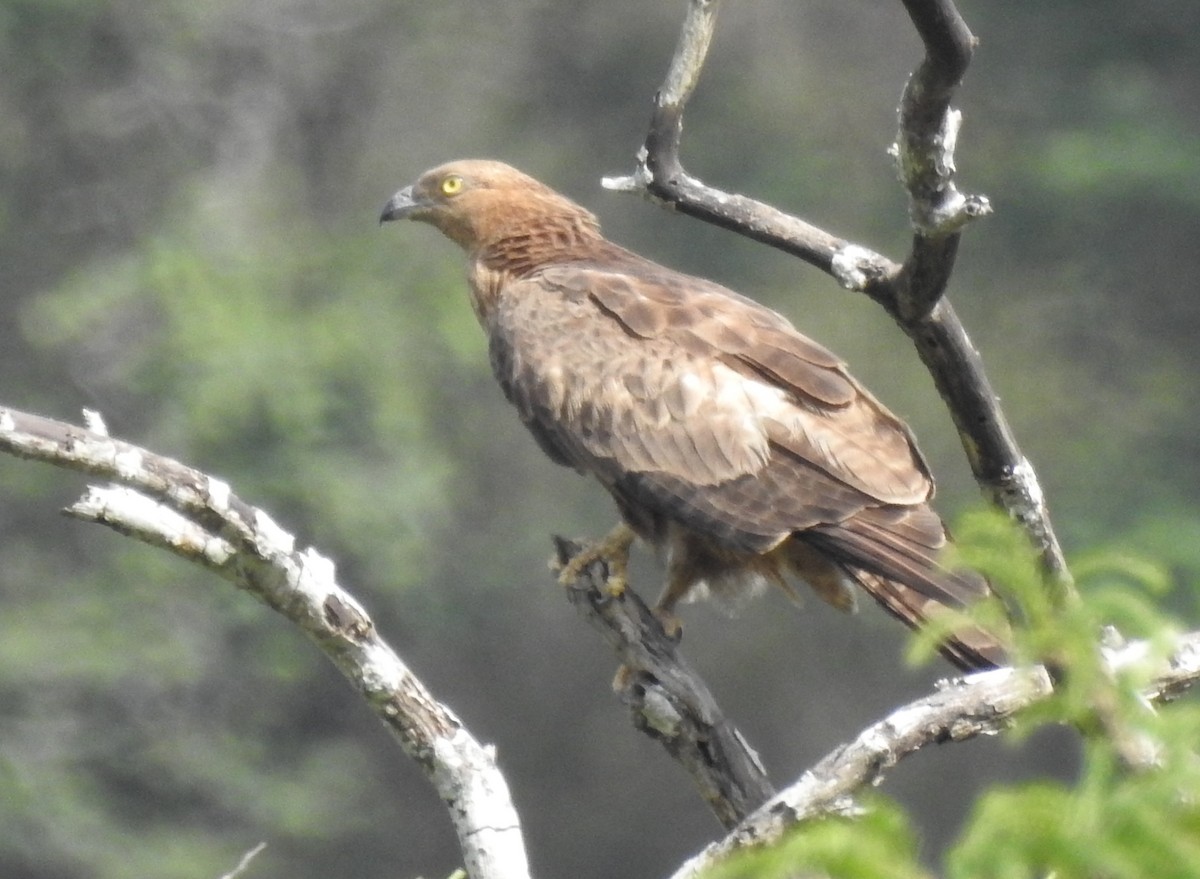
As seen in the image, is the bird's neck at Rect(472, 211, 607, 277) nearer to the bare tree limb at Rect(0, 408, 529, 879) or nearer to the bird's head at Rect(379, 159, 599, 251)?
the bird's head at Rect(379, 159, 599, 251)

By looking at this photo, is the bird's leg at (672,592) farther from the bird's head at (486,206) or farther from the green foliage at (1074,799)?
the green foliage at (1074,799)

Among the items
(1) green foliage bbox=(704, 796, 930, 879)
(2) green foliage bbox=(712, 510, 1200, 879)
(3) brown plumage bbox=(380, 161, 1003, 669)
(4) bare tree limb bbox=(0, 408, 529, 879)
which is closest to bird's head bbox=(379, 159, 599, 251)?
(3) brown plumage bbox=(380, 161, 1003, 669)

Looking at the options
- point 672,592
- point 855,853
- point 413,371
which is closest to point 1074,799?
point 855,853

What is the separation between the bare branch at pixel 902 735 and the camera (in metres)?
3.04

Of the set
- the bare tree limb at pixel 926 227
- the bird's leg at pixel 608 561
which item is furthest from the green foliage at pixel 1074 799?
the bird's leg at pixel 608 561

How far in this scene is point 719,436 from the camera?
16.0 feet

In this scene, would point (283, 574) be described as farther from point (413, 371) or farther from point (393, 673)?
point (413, 371)

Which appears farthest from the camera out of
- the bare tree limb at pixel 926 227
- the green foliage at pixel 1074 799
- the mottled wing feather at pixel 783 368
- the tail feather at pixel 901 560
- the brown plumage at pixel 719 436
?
the mottled wing feather at pixel 783 368

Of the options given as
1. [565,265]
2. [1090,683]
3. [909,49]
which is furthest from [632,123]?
[1090,683]

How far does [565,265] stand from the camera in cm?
559

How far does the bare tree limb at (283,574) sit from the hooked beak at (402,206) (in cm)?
304

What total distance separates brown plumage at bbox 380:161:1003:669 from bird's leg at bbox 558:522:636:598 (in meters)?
0.01

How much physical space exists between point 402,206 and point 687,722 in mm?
2757

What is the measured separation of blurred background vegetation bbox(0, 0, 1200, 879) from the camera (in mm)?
13898
